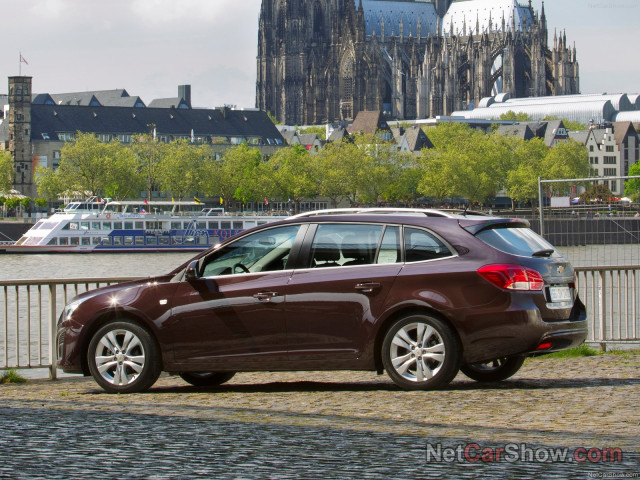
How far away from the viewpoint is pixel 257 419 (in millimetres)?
7586

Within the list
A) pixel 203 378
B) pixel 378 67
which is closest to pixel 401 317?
pixel 203 378

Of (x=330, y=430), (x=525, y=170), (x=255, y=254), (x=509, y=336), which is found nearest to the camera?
(x=330, y=430)

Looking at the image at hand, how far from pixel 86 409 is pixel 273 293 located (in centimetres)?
178

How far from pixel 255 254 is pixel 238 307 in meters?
0.46

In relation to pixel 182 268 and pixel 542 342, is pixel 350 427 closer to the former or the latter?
pixel 542 342

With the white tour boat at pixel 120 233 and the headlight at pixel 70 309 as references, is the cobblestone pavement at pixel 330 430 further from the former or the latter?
the white tour boat at pixel 120 233

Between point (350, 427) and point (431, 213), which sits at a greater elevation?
point (431, 213)

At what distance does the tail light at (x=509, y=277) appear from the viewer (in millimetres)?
8844

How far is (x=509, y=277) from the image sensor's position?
8.85 meters

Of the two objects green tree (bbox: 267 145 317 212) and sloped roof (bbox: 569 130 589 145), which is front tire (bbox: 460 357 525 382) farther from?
sloped roof (bbox: 569 130 589 145)

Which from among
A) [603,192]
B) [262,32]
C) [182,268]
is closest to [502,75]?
[262,32]

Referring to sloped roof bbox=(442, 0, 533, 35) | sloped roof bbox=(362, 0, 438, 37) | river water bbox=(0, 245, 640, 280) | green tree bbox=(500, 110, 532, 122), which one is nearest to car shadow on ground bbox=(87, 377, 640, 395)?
river water bbox=(0, 245, 640, 280)

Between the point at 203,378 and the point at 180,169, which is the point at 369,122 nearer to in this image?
the point at 180,169

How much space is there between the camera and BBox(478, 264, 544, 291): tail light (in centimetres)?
884
